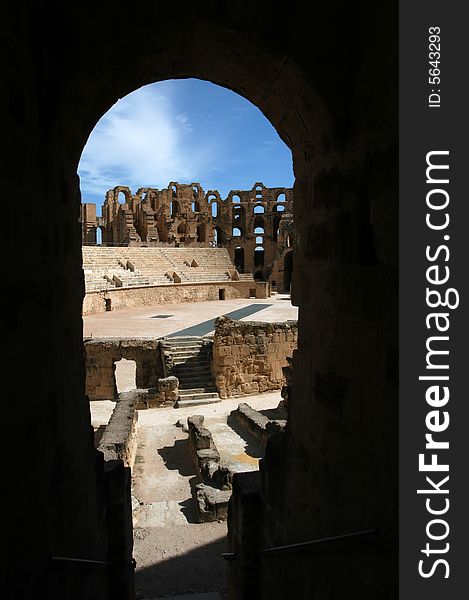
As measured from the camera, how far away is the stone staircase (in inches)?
509

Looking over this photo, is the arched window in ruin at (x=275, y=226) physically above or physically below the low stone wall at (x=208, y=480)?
above

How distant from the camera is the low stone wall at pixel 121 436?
682 cm

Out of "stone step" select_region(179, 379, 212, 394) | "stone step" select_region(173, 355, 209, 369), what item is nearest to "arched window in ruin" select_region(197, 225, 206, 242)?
"stone step" select_region(173, 355, 209, 369)

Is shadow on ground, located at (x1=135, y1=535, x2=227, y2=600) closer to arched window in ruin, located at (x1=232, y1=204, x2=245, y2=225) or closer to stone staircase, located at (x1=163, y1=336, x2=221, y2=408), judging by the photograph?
stone staircase, located at (x1=163, y1=336, x2=221, y2=408)

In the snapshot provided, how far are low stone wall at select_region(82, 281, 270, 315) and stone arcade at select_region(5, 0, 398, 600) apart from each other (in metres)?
18.0

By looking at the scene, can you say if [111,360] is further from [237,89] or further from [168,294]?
[168,294]

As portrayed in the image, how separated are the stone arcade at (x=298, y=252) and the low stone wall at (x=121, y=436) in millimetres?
3691

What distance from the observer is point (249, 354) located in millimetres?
13391

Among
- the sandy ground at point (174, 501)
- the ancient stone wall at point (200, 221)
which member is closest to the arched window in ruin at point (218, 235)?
the ancient stone wall at point (200, 221)

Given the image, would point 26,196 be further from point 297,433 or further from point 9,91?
point 297,433

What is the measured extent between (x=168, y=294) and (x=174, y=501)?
2269 centimetres

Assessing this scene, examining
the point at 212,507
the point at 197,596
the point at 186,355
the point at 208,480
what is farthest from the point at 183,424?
the point at 197,596

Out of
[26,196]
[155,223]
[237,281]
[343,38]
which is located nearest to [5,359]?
[26,196]

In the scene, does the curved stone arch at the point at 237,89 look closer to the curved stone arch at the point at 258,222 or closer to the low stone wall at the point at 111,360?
the low stone wall at the point at 111,360
